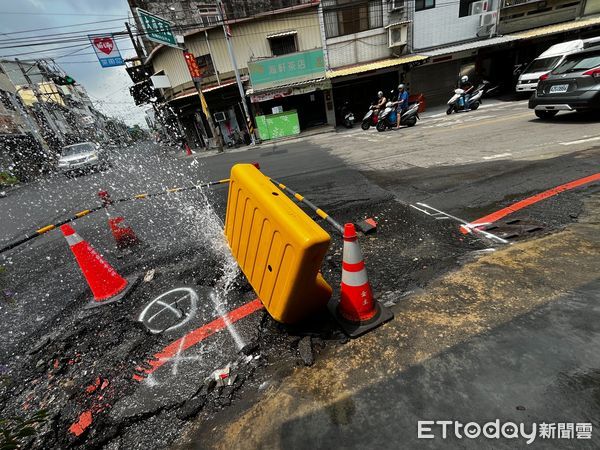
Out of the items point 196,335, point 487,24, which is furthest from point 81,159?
point 487,24

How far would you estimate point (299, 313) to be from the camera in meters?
2.22

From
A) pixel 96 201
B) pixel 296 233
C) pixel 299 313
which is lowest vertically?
pixel 96 201

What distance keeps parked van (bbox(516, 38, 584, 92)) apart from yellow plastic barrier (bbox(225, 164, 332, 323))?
15.8 m

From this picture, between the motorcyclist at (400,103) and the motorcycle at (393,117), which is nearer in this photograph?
the motorcycle at (393,117)

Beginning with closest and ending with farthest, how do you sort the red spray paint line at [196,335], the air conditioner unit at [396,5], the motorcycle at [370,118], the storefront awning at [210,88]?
1. the red spray paint line at [196,335]
2. the motorcycle at [370,118]
3. the air conditioner unit at [396,5]
4. the storefront awning at [210,88]

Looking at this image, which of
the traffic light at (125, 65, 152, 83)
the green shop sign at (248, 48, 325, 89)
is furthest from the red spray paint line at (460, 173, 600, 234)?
the traffic light at (125, 65, 152, 83)

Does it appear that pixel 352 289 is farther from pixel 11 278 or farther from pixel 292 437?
pixel 11 278

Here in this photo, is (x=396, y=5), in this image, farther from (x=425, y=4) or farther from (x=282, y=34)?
(x=282, y=34)

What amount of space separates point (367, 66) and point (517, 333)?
17.6 metres

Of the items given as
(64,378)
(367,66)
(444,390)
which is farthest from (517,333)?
(367,66)

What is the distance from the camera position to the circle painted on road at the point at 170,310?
2.65 m

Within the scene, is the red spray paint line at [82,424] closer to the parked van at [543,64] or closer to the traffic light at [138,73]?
the parked van at [543,64]

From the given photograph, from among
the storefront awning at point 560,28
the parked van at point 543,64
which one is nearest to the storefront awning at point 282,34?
the parked van at point 543,64

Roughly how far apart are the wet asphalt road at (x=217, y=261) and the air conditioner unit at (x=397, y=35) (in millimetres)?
11428
